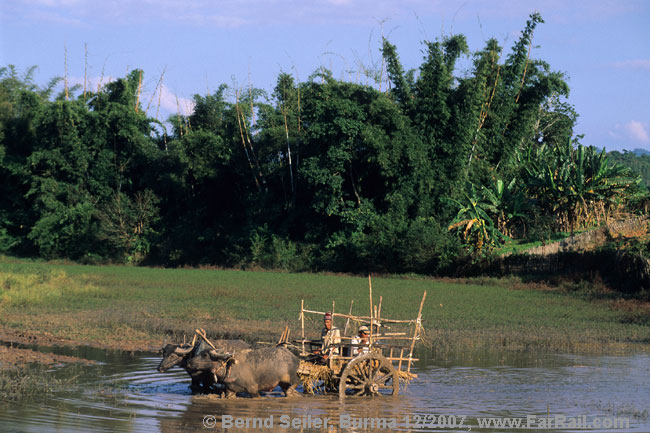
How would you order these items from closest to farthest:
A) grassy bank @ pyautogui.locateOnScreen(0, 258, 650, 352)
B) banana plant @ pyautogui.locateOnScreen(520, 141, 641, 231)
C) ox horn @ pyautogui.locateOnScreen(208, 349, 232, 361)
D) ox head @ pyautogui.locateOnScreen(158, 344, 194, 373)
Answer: ox horn @ pyautogui.locateOnScreen(208, 349, 232, 361)
ox head @ pyautogui.locateOnScreen(158, 344, 194, 373)
grassy bank @ pyautogui.locateOnScreen(0, 258, 650, 352)
banana plant @ pyautogui.locateOnScreen(520, 141, 641, 231)

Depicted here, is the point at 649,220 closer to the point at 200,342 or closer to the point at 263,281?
the point at 263,281

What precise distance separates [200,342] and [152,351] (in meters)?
3.95

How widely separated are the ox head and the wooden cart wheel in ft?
6.97

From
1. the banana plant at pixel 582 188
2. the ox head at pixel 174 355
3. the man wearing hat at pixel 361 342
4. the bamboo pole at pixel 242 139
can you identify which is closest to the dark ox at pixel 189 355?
the ox head at pixel 174 355

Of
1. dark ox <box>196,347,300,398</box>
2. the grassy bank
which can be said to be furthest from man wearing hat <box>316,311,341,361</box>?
the grassy bank

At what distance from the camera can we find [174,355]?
970cm

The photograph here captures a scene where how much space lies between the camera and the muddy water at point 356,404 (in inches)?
338

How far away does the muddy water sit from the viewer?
28.1ft

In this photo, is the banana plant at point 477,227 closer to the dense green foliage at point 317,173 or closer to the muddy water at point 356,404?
the dense green foliage at point 317,173

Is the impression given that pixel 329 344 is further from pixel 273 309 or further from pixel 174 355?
pixel 273 309

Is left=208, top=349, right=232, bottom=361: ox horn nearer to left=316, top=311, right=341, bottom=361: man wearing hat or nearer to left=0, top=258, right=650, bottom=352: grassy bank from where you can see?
left=316, top=311, right=341, bottom=361: man wearing hat

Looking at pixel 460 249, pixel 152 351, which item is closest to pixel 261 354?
pixel 152 351

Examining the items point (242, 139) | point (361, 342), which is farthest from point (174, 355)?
point (242, 139)

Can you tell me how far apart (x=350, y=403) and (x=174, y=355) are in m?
2.39
